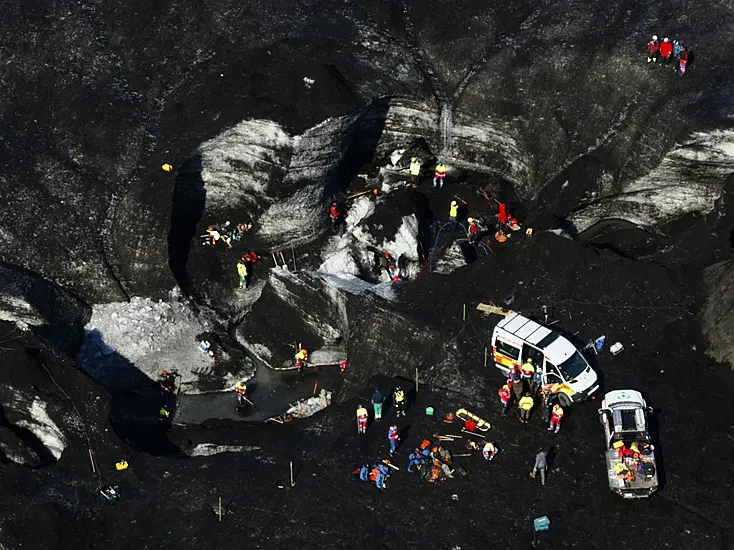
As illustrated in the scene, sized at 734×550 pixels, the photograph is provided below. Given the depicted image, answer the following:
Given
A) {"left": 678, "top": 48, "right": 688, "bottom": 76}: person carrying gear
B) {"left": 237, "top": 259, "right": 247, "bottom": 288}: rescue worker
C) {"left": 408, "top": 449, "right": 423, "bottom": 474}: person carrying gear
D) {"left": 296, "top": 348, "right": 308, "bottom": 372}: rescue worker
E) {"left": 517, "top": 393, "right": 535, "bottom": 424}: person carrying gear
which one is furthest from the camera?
{"left": 678, "top": 48, "right": 688, "bottom": 76}: person carrying gear

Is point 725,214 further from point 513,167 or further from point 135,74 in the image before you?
point 135,74

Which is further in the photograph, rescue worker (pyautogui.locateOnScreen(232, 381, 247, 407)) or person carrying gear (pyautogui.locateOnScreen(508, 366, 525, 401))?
rescue worker (pyautogui.locateOnScreen(232, 381, 247, 407))

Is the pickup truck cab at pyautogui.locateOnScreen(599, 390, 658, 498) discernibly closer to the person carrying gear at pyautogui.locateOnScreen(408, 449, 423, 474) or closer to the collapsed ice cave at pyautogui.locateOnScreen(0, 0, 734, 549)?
the collapsed ice cave at pyautogui.locateOnScreen(0, 0, 734, 549)

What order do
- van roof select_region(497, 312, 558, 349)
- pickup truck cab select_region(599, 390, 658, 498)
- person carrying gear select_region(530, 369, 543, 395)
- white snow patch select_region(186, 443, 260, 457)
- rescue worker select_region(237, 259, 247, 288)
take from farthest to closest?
rescue worker select_region(237, 259, 247, 288) < white snow patch select_region(186, 443, 260, 457) < van roof select_region(497, 312, 558, 349) < person carrying gear select_region(530, 369, 543, 395) < pickup truck cab select_region(599, 390, 658, 498)

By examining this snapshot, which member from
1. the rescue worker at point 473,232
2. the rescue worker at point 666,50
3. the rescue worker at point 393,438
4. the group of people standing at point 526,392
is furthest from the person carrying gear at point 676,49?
the rescue worker at point 393,438

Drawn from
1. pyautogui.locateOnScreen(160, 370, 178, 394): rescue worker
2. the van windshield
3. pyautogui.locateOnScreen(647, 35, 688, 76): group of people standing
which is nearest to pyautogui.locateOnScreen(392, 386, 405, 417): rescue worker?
the van windshield

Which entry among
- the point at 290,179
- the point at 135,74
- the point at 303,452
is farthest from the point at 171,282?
the point at 303,452

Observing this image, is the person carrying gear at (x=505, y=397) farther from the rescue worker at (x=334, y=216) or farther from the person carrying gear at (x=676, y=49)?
the person carrying gear at (x=676, y=49)
